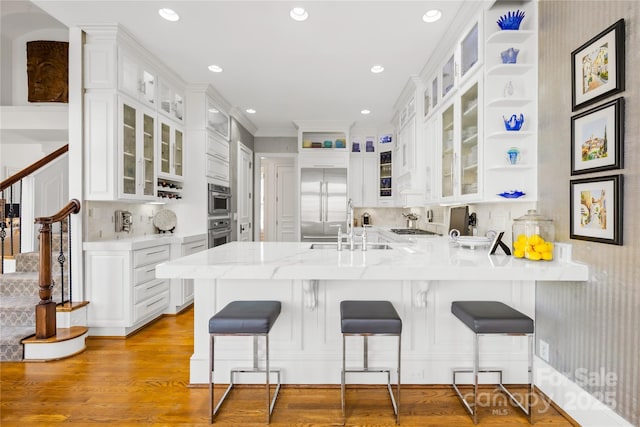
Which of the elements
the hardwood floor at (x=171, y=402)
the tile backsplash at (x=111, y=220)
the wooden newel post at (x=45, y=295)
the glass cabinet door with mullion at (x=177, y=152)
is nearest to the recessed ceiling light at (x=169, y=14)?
the glass cabinet door with mullion at (x=177, y=152)

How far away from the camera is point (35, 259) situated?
142 inches

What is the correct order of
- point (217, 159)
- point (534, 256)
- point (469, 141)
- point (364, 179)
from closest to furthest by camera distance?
point (534, 256)
point (469, 141)
point (217, 159)
point (364, 179)

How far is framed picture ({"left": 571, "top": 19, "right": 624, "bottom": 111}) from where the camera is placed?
1647mm

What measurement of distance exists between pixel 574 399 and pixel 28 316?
427 cm

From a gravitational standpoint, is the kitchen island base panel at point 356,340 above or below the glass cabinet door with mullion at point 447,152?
below

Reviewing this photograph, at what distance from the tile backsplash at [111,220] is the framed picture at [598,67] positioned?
402cm

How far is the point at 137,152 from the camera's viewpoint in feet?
11.6

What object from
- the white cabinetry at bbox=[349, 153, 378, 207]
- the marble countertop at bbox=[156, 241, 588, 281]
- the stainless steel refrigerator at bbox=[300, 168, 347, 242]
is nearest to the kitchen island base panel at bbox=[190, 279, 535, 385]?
the marble countertop at bbox=[156, 241, 588, 281]

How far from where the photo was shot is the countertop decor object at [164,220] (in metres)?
4.22

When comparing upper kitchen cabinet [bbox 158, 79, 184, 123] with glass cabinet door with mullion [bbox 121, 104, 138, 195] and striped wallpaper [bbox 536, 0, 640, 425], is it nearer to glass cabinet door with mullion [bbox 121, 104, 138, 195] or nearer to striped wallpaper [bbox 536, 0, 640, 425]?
glass cabinet door with mullion [bbox 121, 104, 138, 195]

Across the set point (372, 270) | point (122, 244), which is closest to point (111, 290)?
point (122, 244)

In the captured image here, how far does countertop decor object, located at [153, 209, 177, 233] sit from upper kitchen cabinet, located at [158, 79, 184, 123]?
119cm

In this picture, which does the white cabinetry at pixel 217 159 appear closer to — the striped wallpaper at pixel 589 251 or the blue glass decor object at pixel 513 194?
the blue glass decor object at pixel 513 194

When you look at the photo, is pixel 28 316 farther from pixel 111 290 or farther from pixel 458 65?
pixel 458 65
